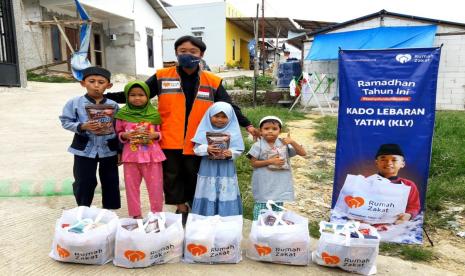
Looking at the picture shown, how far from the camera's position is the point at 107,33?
1694cm

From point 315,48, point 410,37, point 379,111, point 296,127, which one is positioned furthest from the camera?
point 315,48

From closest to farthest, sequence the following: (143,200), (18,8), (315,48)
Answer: (143,200)
(18,8)
(315,48)

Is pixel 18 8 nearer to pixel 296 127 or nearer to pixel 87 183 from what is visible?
pixel 296 127

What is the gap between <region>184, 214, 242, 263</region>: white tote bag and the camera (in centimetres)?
256

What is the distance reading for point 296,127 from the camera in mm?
8984

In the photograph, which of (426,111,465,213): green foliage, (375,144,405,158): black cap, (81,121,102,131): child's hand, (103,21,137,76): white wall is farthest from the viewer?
(103,21,137,76): white wall

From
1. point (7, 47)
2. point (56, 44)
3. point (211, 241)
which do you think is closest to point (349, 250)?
point (211, 241)

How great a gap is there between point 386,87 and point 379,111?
8.2 inches

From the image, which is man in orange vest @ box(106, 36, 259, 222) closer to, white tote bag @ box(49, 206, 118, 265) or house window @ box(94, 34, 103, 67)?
white tote bag @ box(49, 206, 118, 265)

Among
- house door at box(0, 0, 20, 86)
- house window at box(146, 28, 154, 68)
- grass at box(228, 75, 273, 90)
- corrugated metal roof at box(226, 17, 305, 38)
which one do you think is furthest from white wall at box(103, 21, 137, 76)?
corrugated metal roof at box(226, 17, 305, 38)

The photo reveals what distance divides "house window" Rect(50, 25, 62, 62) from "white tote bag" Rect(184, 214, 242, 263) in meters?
13.9

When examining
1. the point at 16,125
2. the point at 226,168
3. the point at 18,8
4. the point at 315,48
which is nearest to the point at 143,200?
the point at 226,168

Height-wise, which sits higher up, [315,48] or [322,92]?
[315,48]

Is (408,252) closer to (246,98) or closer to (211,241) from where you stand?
(211,241)
